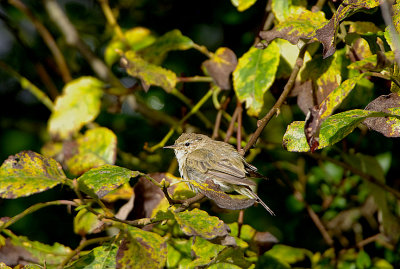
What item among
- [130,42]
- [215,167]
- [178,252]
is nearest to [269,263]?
[178,252]

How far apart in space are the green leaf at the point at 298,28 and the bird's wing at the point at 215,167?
719 millimetres

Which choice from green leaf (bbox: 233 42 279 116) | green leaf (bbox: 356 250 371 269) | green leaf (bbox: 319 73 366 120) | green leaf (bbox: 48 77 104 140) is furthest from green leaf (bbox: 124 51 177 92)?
green leaf (bbox: 356 250 371 269)

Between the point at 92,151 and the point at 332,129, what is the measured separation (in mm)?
1252

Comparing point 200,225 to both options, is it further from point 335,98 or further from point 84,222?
point 84,222

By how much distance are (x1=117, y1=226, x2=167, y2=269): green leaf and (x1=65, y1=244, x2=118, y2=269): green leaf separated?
17cm

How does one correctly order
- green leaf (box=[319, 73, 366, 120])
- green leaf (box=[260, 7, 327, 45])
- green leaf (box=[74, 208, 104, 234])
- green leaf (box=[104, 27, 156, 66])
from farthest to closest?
green leaf (box=[104, 27, 156, 66]) < green leaf (box=[74, 208, 104, 234]) < green leaf (box=[260, 7, 327, 45]) < green leaf (box=[319, 73, 366, 120])

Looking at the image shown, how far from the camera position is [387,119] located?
1394mm

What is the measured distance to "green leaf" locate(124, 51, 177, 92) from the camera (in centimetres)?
204

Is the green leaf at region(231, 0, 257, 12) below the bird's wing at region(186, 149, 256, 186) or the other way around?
the other way around

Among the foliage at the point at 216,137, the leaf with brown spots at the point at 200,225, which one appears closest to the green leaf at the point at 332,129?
the foliage at the point at 216,137

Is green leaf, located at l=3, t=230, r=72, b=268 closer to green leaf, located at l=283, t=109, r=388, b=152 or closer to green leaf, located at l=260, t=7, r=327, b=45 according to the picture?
green leaf, located at l=283, t=109, r=388, b=152

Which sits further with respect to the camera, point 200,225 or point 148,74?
point 148,74

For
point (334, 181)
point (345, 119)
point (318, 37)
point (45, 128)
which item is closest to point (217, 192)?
point (345, 119)

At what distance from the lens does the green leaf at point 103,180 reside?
138 centimetres
